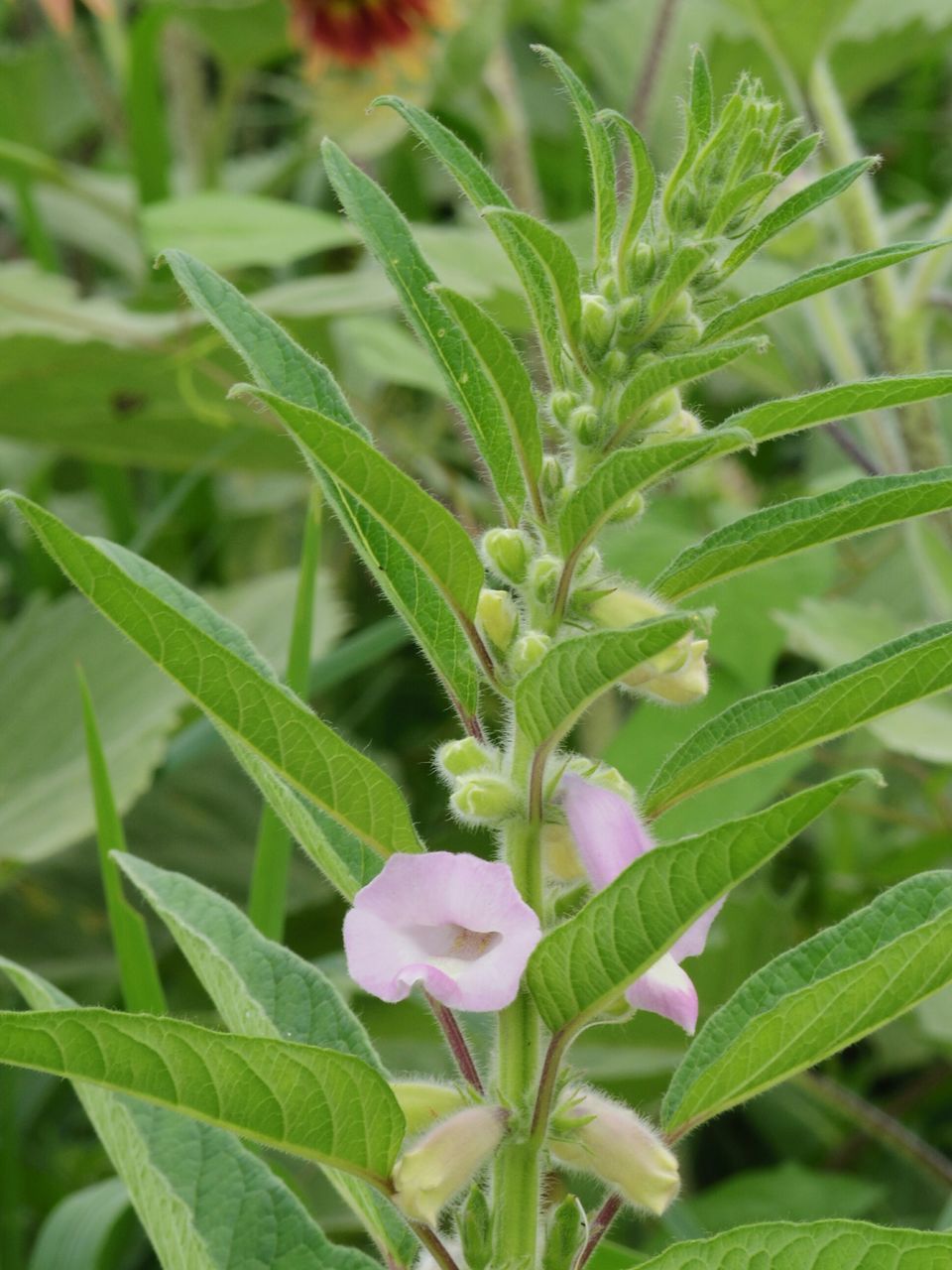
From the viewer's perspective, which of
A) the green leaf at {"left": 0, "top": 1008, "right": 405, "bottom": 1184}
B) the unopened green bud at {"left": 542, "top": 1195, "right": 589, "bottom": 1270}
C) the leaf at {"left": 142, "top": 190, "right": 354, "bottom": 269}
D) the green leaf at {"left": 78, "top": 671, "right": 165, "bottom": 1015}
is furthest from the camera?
the leaf at {"left": 142, "top": 190, "right": 354, "bottom": 269}

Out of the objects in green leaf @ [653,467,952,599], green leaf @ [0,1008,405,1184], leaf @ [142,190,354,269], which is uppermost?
leaf @ [142,190,354,269]

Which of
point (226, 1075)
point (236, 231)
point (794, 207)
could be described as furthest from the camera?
point (236, 231)

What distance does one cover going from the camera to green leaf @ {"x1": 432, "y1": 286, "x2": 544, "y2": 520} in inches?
18.9

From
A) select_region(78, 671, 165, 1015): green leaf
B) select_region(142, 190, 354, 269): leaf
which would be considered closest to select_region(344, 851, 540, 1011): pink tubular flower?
select_region(78, 671, 165, 1015): green leaf

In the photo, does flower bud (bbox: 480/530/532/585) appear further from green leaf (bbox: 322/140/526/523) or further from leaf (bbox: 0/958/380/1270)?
leaf (bbox: 0/958/380/1270)

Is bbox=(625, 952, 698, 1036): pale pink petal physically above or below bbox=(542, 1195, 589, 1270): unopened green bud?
above

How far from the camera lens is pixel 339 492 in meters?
0.52

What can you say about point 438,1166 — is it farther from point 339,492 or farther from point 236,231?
point 236,231

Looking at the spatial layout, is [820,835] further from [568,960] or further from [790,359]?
[568,960]

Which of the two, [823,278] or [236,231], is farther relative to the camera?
[236,231]

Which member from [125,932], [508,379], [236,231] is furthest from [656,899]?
[236,231]

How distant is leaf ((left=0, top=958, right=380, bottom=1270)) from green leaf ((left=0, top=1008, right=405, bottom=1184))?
10 cm

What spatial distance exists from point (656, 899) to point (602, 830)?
71 millimetres

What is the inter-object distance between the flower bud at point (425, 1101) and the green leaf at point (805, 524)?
175 mm
